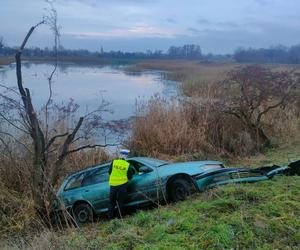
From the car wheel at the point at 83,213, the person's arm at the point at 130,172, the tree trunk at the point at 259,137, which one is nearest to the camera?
the person's arm at the point at 130,172

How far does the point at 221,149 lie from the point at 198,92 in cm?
289

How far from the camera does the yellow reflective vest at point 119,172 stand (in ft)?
29.5

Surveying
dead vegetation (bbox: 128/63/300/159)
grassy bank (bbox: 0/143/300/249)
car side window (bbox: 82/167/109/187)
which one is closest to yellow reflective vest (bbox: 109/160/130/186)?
car side window (bbox: 82/167/109/187)

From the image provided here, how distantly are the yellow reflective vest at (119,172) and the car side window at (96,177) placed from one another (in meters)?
0.80

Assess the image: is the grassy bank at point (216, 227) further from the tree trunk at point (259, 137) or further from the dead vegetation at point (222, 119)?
the tree trunk at point (259, 137)

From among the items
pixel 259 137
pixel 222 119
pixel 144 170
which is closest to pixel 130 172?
pixel 144 170

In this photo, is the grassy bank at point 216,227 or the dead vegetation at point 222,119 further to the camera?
the dead vegetation at point 222,119

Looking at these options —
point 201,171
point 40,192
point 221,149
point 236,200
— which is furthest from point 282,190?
point 221,149

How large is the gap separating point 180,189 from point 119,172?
1.18 meters

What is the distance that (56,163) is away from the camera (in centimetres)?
1059

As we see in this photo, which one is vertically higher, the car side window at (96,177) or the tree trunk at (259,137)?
the car side window at (96,177)

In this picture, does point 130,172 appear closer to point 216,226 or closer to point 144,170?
point 144,170

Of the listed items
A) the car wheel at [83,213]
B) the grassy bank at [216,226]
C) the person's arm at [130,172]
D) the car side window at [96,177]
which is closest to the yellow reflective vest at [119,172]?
the person's arm at [130,172]

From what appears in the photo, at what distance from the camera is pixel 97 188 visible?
975 centimetres
